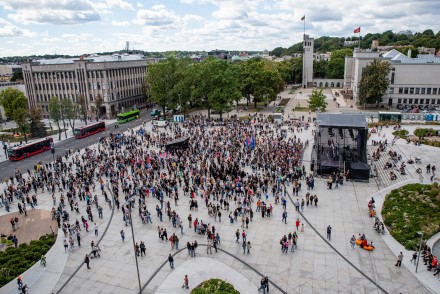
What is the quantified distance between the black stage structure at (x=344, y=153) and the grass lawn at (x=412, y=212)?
4.79 metres

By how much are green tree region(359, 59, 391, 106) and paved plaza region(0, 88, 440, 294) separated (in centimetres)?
4939

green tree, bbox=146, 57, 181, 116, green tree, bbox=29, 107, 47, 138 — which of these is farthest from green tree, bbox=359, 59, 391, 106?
green tree, bbox=29, 107, 47, 138

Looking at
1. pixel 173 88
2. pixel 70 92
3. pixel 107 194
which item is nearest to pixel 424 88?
pixel 173 88

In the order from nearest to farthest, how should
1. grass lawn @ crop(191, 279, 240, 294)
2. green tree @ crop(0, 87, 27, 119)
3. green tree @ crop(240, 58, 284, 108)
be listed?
grass lawn @ crop(191, 279, 240, 294)
green tree @ crop(0, 87, 27, 119)
green tree @ crop(240, 58, 284, 108)

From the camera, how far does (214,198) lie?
3156cm

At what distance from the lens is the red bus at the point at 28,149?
48688 millimetres

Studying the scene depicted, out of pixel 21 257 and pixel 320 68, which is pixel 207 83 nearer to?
pixel 21 257

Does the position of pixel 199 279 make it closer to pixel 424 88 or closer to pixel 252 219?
pixel 252 219

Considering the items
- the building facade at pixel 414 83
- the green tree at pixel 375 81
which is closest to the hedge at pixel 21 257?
the green tree at pixel 375 81

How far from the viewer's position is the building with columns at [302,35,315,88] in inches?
4934

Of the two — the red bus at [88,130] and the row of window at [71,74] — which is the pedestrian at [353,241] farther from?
the row of window at [71,74]

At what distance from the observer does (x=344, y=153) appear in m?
38.9

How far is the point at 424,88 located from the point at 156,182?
64150mm

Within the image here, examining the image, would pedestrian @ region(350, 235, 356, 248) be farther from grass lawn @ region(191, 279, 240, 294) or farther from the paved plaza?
grass lawn @ region(191, 279, 240, 294)
